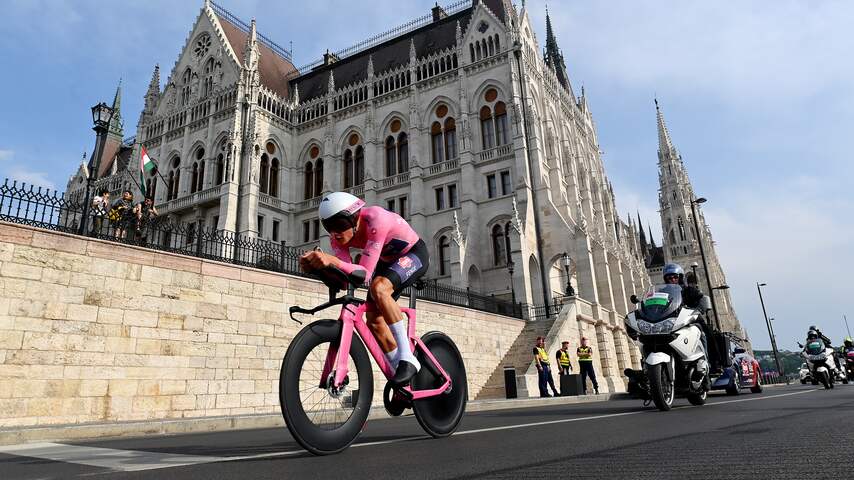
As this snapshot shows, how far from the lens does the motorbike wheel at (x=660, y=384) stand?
5559 mm

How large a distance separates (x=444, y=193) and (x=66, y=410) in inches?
965

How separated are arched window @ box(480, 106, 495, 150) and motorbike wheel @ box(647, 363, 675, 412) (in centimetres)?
2623

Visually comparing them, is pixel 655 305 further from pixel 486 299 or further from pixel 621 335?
pixel 621 335

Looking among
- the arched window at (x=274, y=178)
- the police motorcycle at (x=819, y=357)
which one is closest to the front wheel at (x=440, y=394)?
the police motorcycle at (x=819, y=357)

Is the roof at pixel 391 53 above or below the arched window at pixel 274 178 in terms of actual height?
above

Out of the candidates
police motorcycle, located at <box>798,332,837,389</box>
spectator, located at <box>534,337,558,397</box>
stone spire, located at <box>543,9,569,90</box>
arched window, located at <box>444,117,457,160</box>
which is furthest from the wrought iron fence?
stone spire, located at <box>543,9,569,90</box>

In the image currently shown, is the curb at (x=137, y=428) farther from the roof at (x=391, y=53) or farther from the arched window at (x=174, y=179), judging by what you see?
the arched window at (x=174, y=179)

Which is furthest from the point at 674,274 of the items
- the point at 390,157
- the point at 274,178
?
the point at 274,178

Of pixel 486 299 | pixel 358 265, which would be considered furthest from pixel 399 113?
pixel 358 265

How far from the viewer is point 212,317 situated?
33.9ft

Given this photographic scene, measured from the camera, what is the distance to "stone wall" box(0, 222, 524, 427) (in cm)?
816

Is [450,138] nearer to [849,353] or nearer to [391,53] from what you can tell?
[391,53]

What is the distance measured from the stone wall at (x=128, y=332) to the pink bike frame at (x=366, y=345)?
7861 millimetres

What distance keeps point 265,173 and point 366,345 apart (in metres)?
34.6
